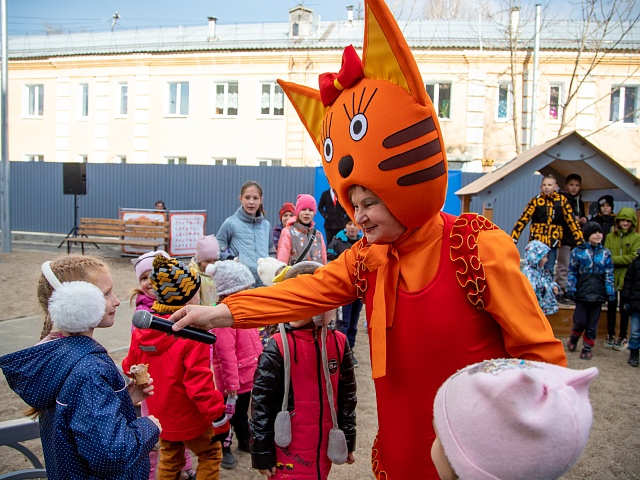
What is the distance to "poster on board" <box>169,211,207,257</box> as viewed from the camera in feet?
42.2

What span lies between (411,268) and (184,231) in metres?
11.8

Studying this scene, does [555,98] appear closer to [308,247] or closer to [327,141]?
[308,247]

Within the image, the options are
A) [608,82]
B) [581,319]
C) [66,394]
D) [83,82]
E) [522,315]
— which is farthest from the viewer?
[83,82]

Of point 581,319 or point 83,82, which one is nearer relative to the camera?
point 581,319

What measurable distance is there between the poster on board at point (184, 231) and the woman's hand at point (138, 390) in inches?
422

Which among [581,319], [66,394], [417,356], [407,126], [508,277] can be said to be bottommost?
[581,319]

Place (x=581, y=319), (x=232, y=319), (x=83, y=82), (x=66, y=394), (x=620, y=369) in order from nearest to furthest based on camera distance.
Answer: (x=66, y=394)
(x=232, y=319)
(x=620, y=369)
(x=581, y=319)
(x=83, y=82)

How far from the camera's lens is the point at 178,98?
71.1 ft

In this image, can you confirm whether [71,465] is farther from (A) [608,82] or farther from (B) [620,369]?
(A) [608,82]

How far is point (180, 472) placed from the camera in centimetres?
323

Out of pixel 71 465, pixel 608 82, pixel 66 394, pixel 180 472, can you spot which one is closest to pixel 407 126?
pixel 66 394

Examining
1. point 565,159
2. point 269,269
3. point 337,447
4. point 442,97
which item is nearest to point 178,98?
point 442,97

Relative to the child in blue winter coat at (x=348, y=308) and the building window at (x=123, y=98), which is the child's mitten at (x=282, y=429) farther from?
the building window at (x=123, y=98)

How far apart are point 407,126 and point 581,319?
5.69 metres
